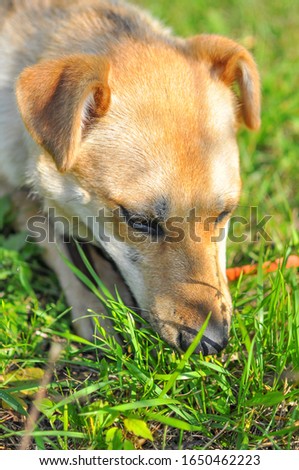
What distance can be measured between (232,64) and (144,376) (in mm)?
1783

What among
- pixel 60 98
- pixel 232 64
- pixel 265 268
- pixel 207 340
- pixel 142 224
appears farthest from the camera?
pixel 265 268

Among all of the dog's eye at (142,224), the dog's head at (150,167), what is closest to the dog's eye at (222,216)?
the dog's head at (150,167)

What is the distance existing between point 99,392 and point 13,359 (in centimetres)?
Result: 52

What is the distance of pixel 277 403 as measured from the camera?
298 centimetres

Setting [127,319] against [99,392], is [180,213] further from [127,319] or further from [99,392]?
[99,392]

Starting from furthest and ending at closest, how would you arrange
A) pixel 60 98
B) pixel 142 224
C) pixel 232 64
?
pixel 232 64 < pixel 142 224 < pixel 60 98

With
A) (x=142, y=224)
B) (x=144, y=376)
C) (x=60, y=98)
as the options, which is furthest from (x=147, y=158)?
(x=144, y=376)

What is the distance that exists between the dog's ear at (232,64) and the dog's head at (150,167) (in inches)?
7.0

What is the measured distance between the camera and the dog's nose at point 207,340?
9.79 ft

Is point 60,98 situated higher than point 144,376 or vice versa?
point 60,98

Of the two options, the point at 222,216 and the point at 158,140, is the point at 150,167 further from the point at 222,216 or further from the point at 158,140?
the point at 222,216

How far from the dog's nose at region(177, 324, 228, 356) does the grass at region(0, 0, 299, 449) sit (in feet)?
0.30

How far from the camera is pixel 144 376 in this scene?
301cm

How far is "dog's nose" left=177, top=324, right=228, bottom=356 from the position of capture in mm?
2984
